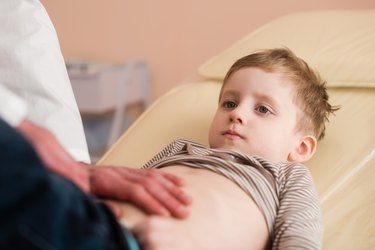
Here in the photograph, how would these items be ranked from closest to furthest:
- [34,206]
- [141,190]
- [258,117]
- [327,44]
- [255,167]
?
1. [34,206]
2. [141,190]
3. [255,167]
4. [258,117]
5. [327,44]

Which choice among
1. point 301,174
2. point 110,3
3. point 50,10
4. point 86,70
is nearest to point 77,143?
point 301,174

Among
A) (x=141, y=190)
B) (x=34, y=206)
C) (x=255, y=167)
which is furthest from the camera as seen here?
(x=255, y=167)

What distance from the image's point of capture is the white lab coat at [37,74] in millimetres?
1236

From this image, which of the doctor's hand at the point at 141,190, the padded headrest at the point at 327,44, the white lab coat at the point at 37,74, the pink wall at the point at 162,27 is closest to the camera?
the doctor's hand at the point at 141,190

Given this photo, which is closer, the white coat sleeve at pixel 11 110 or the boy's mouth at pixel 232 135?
the white coat sleeve at pixel 11 110

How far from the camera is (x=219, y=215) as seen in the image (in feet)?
3.24

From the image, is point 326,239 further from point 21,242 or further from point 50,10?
point 50,10

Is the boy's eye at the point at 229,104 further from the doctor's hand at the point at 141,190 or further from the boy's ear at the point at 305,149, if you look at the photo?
the doctor's hand at the point at 141,190

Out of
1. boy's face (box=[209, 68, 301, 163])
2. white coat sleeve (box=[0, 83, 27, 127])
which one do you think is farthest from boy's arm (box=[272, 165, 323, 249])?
A: white coat sleeve (box=[0, 83, 27, 127])

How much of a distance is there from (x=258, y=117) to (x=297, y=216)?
284 millimetres

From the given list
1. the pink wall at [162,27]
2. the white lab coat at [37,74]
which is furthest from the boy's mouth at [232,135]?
the pink wall at [162,27]

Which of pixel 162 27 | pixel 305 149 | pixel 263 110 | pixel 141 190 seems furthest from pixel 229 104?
pixel 162 27

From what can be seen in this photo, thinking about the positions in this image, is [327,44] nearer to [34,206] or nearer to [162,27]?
[34,206]

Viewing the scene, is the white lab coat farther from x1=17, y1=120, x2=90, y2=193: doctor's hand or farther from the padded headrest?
the padded headrest
